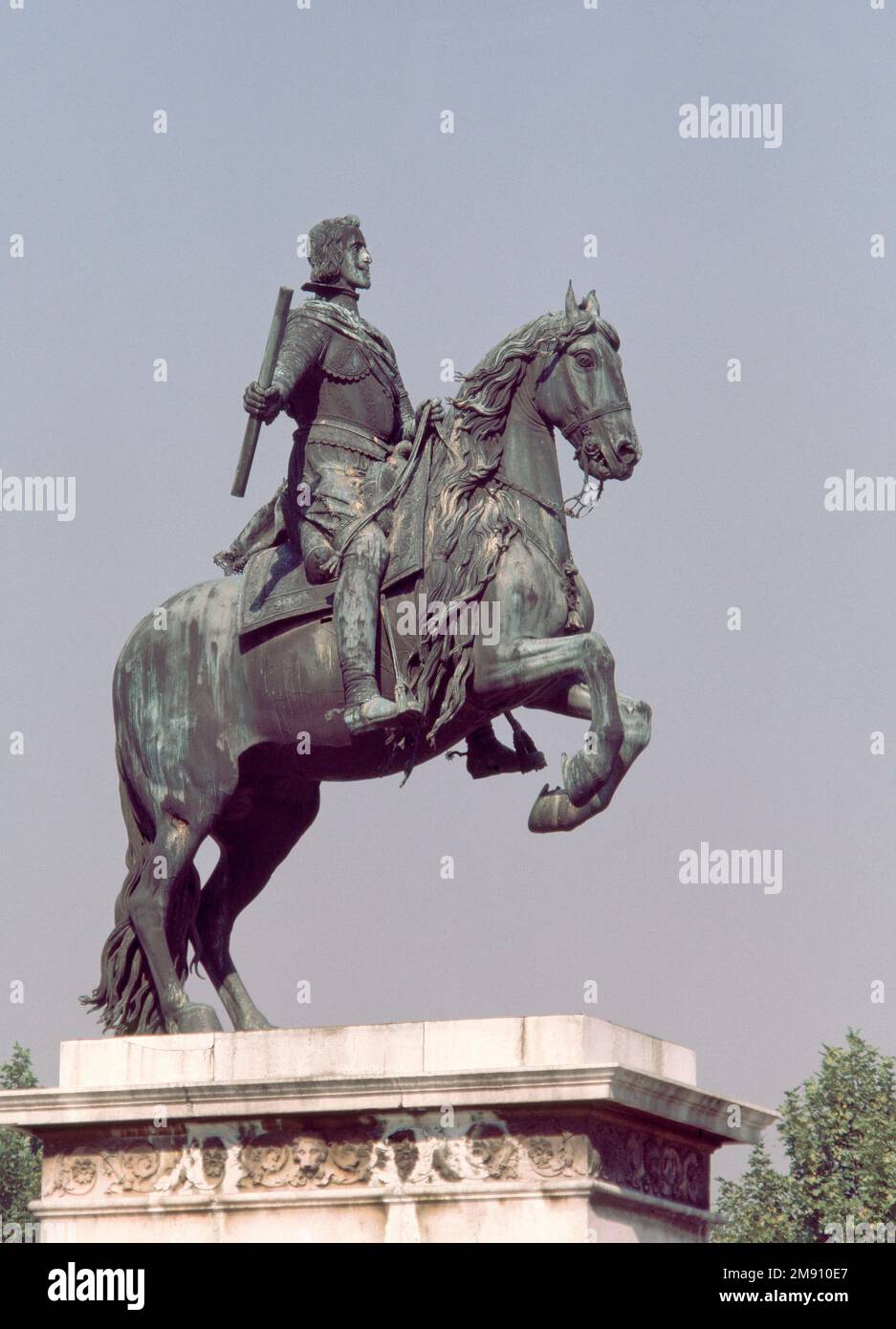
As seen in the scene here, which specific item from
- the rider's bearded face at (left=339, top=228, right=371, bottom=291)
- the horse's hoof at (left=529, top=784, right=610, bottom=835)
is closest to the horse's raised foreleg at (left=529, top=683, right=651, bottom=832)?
the horse's hoof at (left=529, top=784, right=610, bottom=835)

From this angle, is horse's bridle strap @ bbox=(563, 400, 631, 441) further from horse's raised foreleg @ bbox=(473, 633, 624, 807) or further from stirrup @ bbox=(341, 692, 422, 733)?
stirrup @ bbox=(341, 692, 422, 733)

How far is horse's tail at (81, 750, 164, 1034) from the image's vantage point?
18.4 metres

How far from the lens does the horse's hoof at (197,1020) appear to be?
17.8 meters

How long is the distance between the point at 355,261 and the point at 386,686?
117 inches

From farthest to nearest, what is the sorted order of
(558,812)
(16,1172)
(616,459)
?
(16,1172) → (616,459) → (558,812)

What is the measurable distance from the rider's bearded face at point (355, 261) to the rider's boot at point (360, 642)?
2.25m

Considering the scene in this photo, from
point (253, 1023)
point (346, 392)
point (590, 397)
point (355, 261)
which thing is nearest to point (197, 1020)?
point (253, 1023)

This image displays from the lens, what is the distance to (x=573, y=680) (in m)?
17.4

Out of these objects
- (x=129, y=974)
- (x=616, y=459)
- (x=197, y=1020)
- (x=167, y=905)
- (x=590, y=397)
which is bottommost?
(x=197, y=1020)

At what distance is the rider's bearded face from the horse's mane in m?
1.37

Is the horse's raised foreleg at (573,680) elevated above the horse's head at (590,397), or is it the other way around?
the horse's head at (590,397)

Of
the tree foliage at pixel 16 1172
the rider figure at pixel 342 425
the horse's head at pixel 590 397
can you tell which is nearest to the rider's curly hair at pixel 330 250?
the rider figure at pixel 342 425

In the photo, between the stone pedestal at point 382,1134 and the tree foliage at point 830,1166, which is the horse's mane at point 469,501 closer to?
the stone pedestal at point 382,1134

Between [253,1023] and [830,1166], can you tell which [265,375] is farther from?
[830,1166]
